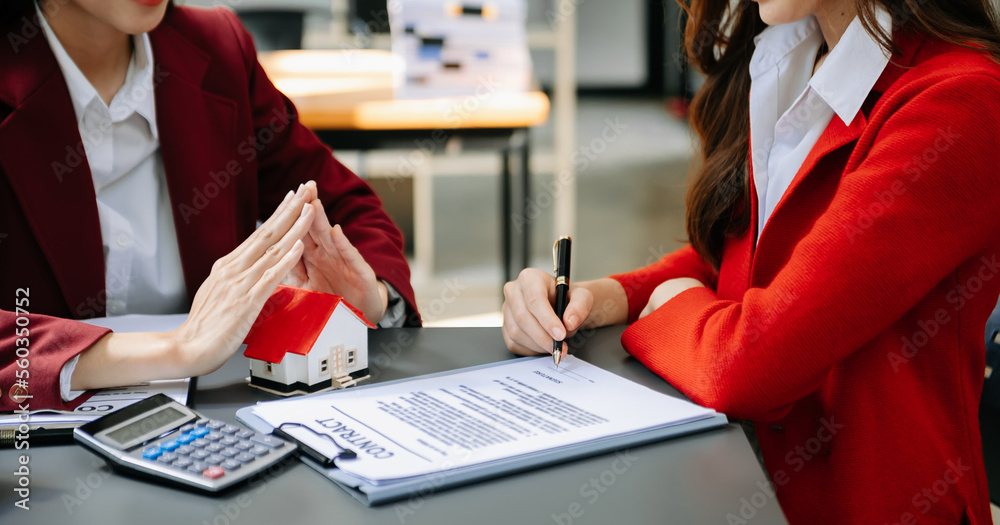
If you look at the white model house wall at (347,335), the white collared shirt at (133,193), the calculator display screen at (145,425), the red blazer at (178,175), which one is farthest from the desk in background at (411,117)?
the calculator display screen at (145,425)

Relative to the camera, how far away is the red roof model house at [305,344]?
2.80ft

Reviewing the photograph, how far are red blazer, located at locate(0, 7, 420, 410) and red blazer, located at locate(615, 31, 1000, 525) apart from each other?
56cm

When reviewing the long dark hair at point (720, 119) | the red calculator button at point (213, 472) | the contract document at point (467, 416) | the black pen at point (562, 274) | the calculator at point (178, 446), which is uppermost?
the long dark hair at point (720, 119)

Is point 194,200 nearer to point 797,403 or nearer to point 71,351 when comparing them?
point 71,351

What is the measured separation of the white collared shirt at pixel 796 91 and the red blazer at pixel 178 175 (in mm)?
545

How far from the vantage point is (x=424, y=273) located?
4.02 metres

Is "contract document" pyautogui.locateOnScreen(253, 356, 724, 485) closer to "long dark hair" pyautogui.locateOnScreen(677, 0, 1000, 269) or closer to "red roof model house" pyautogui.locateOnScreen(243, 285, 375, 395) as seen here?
"red roof model house" pyautogui.locateOnScreen(243, 285, 375, 395)

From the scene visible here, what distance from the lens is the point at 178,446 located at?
27.2 inches

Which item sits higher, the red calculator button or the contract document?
the red calculator button

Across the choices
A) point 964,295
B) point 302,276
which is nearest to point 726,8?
point 964,295

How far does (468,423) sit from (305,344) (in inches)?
8.1

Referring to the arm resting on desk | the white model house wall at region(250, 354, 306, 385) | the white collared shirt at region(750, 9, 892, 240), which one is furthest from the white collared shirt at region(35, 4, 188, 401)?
the white collared shirt at region(750, 9, 892, 240)

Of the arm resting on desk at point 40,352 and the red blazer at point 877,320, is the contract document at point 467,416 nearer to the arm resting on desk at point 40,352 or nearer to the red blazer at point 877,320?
the red blazer at point 877,320

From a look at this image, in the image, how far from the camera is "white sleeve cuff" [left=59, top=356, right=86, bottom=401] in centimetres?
82
